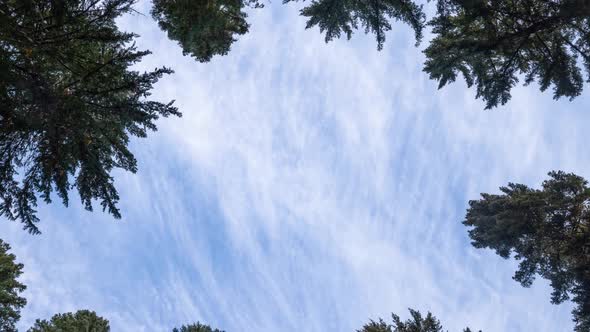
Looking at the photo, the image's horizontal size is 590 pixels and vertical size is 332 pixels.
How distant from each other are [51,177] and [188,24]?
4.47m

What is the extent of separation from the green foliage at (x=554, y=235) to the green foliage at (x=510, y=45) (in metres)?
5.58

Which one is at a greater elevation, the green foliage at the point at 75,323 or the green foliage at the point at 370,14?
the green foliage at the point at 370,14

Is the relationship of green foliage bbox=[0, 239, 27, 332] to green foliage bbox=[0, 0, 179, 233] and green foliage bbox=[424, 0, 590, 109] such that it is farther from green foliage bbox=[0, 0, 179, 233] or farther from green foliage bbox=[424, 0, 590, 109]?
green foliage bbox=[424, 0, 590, 109]

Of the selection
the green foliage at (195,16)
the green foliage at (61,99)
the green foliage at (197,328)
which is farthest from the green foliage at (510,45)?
the green foliage at (197,328)

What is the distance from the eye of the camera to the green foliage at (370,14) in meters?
8.28

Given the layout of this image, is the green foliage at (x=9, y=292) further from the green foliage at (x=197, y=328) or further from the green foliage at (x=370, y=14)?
the green foliage at (x=370, y=14)

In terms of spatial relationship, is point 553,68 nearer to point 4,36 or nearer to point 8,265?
point 4,36

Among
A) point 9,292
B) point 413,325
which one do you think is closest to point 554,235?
point 413,325

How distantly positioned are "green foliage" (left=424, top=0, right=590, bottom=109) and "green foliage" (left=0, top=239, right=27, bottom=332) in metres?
17.2

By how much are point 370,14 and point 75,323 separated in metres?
15.4

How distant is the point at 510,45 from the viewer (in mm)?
10031

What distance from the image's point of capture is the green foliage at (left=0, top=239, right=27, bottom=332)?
45.2 ft

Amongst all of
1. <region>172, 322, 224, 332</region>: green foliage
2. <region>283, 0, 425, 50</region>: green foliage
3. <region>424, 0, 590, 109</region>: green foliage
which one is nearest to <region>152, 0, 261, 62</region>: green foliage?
<region>283, 0, 425, 50</region>: green foliage

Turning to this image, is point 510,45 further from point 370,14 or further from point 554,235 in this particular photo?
point 554,235
